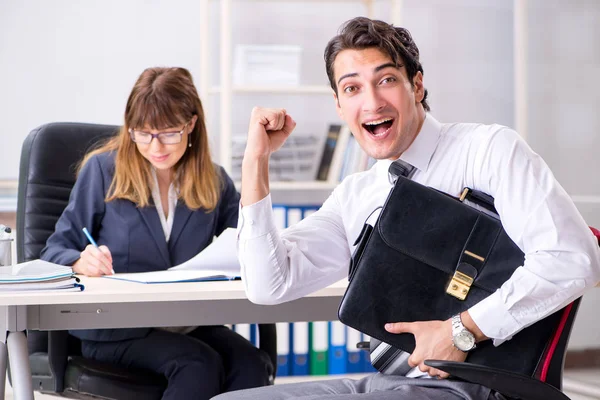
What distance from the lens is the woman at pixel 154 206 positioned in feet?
6.45

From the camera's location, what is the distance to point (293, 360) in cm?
319

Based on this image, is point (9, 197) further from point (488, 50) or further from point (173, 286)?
point (488, 50)

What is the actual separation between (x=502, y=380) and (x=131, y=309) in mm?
868

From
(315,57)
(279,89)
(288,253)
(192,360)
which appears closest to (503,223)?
(288,253)

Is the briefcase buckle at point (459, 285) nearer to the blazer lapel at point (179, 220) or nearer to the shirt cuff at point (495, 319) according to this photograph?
the shirt cuff at point (495, 319)

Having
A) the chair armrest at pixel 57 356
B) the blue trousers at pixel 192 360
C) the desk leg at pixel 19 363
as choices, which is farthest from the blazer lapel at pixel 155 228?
the desk leg at pixel 19 363

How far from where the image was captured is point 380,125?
56.7 inches

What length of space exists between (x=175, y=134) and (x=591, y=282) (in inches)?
50.2

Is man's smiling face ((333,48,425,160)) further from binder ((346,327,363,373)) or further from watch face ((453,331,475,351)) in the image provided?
binder ((346,327,363,373))

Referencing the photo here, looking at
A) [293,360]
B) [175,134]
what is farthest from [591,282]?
[293,360]

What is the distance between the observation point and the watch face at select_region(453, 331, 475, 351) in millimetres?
1232

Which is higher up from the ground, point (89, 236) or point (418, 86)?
point (418, 86)

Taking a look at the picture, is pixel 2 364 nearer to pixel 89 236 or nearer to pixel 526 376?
pixel 89 236

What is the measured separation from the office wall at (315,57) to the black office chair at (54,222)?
38.9 inches
